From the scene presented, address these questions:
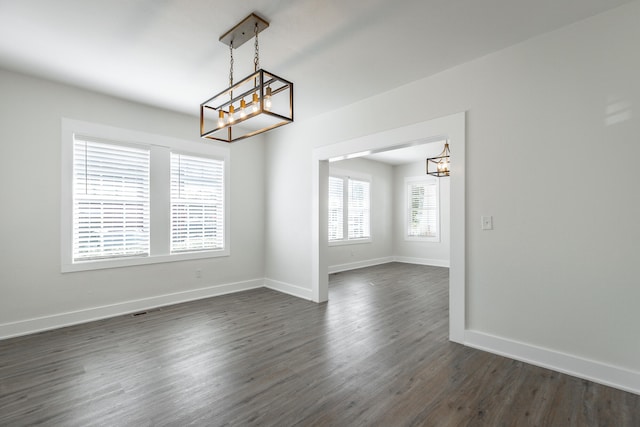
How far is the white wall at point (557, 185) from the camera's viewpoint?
236cm

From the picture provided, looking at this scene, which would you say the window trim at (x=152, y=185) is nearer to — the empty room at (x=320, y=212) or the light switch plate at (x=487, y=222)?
the empty room at (x=320, y=212)

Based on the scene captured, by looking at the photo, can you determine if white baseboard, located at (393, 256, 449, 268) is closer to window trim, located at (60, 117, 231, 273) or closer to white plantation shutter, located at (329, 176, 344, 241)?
white plantation shutter, located at (329, 176, 344, 241)

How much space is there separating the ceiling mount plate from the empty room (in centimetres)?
2

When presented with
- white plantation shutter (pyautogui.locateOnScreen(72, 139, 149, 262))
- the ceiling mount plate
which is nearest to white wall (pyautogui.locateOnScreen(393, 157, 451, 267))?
the ceiling mount plate

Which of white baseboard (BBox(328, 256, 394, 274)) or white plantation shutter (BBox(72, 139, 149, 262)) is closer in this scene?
white plantation shutter (BBox(72, 139, 149, 262))

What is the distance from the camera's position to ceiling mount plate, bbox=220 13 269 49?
2.45 meters

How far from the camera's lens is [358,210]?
8047mm

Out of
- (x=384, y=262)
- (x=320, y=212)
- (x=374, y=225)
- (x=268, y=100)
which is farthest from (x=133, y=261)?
(x=384, y=262)

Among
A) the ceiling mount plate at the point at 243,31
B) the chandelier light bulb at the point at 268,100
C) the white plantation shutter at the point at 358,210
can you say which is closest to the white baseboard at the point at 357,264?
the white plantation shutter at the point at 358,210

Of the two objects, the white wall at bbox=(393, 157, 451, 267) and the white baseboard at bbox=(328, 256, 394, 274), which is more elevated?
the white wall at bbox=(393, 157, 451, 267)

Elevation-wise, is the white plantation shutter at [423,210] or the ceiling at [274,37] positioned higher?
the ceiling at [274,37]

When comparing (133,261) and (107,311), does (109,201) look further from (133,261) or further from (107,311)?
(107,311)

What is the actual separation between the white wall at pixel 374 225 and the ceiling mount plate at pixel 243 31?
4773mm

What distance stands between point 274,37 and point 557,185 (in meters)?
2.75
